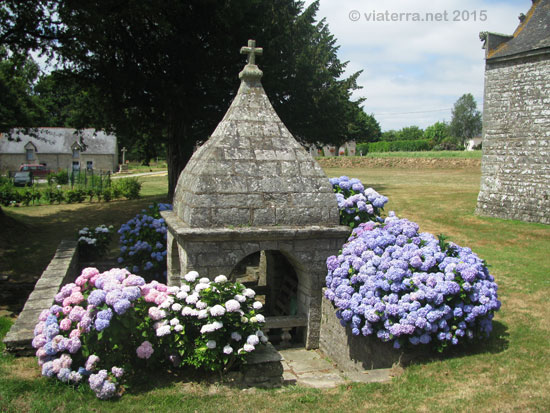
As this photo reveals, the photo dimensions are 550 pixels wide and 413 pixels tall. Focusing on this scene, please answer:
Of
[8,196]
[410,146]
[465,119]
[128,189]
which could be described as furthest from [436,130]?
Result: [8,196]

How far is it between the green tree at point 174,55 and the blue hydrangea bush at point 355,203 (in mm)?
8853

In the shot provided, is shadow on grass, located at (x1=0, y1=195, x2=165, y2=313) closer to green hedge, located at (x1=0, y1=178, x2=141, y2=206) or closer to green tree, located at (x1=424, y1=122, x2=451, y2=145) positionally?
green hedge, located at (x1=0, y1=178, x2=141, y2=206)

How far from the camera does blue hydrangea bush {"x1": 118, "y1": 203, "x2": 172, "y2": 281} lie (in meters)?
7.90

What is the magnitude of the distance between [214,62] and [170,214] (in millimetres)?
10891

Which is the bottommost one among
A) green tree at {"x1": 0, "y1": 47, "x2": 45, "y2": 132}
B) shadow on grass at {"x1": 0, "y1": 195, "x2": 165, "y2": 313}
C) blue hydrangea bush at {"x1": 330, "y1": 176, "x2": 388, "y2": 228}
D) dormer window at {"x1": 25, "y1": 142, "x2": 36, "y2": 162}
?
shadow on grass at {"x1": 0, "y1": 195, "x2": 165, "y2": 313}

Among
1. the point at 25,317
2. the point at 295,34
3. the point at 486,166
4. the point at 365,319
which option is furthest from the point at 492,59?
the point at 25,317

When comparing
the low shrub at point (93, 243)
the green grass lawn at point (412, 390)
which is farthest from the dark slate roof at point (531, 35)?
the low shrub at point (93, 243)

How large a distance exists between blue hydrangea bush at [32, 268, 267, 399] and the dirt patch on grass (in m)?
34.7

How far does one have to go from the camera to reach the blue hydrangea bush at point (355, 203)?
6.87 m

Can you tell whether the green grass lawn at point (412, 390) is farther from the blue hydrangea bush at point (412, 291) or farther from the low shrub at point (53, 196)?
the low shrub at point (53, 196)

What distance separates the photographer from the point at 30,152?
1905 inches

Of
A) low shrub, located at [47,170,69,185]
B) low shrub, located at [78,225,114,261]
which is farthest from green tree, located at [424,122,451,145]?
low shrub, located at [78,225,114,261]

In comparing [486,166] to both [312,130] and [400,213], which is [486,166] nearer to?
[400,213]

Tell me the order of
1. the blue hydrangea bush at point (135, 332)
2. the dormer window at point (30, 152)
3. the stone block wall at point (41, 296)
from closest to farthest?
the blue hydrangea bush at point (135, 332) < the stone block wall at point (41, 296) < the dormer window at point (30, 152)
